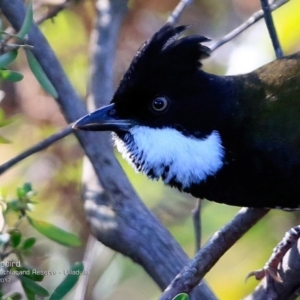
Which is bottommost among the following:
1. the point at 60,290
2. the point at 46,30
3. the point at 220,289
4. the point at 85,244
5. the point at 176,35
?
the point at 220,289

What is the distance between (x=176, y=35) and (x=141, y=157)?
34cm

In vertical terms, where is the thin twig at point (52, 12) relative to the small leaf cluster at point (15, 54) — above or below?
above

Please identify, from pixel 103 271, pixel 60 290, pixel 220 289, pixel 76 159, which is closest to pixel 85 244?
pixel 103 271

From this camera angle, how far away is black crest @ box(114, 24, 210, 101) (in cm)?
195

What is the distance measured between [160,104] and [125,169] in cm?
83

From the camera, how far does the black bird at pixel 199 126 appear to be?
1.97 metres

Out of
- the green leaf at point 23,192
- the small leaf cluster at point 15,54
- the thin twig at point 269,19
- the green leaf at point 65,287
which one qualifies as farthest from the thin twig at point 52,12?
the green leaf at point 65,287

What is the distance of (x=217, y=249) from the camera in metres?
1.99

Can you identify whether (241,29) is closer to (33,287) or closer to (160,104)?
(160,104)

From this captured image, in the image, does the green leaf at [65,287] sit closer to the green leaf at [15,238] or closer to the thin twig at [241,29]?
the green leaf at [15,238]

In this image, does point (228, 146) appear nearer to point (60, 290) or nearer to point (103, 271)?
point (60, 290)

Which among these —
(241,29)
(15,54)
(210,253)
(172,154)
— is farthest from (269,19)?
(15,54)

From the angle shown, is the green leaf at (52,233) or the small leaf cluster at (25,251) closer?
the small leaf cluster at (25,251)

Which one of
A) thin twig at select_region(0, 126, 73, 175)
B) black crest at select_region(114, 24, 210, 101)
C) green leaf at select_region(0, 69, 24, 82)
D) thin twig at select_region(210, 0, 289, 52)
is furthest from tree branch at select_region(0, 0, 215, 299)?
green leaf at select_region(0, 69, 24, 82)
